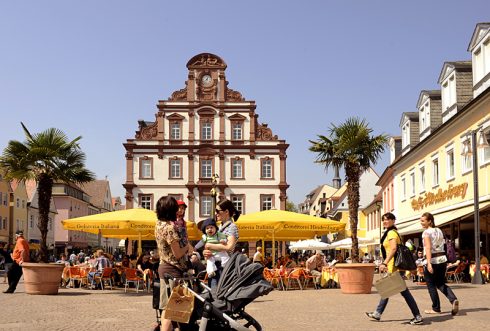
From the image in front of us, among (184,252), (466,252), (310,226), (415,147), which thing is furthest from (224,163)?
(184,252)

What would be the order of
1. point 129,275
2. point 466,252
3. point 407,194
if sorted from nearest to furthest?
point 129,275 → point 466,252 → point 407,194

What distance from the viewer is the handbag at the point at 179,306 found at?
724cm

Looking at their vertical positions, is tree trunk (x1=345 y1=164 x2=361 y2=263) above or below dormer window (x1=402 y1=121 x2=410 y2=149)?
below

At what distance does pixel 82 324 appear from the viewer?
10875mm

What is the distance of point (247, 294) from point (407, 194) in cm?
3284

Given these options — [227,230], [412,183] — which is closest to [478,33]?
[412,183]

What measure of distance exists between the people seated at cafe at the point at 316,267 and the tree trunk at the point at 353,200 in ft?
4.14

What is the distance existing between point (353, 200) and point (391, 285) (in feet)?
48.6

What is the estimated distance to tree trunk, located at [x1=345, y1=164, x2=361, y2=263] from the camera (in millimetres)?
24359

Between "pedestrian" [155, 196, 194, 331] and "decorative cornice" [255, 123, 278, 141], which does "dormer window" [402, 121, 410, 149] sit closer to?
"decorative cornice" [255, 123, 278, 141]

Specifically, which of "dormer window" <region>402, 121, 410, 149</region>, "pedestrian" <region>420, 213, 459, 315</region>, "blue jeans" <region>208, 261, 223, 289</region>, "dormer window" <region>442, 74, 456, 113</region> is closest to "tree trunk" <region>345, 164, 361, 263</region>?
"dormer window" <region>442, 74, 456, 113</region>

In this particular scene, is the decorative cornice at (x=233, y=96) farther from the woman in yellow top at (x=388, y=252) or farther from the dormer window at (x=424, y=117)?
the woman in yellow top at (x=388, y=252)

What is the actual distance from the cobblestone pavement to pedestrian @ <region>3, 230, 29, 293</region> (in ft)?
3.17

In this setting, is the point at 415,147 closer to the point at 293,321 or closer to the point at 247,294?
the point at 293,321
